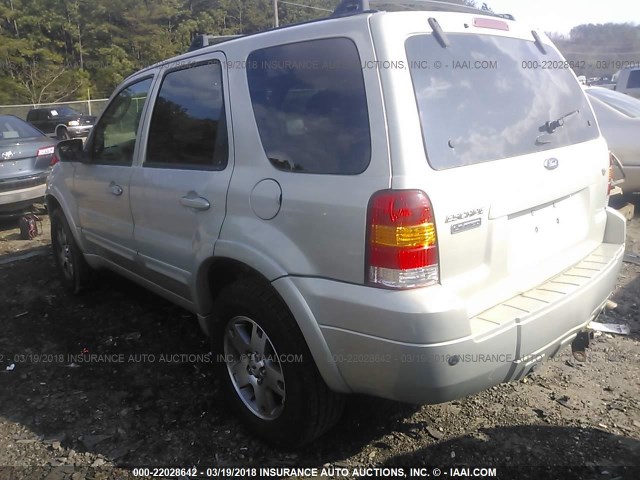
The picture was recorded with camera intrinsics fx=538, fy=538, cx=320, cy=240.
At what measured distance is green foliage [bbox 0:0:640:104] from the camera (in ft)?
132

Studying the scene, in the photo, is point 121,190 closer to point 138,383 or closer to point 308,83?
point 138,383

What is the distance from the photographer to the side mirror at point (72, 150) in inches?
163

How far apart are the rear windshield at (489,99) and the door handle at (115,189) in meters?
2.30

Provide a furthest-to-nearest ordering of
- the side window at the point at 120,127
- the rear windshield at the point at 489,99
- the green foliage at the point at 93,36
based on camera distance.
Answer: the green foliage at the point at 93,36 → the side window at the point at 120,127 → the rear windshield at the point at 489,99

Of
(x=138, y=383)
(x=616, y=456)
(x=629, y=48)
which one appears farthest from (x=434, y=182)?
(x=629, y=48)

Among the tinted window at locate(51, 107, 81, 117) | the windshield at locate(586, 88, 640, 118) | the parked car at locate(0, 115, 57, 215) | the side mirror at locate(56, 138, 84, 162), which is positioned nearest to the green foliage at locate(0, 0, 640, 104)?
the tinted window at locate(51, 107, 81, 117)

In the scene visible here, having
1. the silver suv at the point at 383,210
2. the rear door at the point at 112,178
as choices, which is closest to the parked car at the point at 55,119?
the rear door at the point at 112,178

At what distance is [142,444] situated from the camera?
2.80 meters

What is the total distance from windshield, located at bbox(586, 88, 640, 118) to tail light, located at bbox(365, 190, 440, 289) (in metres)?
5.94

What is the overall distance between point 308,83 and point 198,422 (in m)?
1.90

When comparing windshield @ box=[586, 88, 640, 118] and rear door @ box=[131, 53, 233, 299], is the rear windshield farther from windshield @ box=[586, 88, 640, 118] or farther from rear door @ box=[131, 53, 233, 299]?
windshield @ box=[586, 88, 640, 118]

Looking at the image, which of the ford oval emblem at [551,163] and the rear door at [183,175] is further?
the rear door at [183,175]

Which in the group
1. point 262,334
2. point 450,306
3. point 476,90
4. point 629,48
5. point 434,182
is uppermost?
point 629,48

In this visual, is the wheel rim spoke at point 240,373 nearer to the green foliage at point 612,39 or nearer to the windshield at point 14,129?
the windshield at point 14,129
